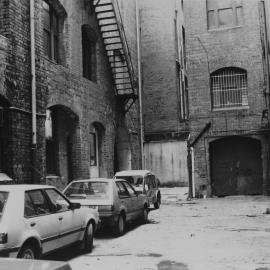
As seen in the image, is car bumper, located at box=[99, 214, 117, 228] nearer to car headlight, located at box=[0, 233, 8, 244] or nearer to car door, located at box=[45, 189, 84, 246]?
car door, located at box=[45, 189, 84, 246]

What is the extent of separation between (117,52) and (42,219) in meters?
15.5

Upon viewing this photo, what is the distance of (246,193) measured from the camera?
845 inches

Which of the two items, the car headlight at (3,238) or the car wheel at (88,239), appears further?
the car wheel at (88,239)

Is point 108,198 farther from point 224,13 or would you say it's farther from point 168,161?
point 168,161

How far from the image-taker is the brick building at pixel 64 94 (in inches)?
511

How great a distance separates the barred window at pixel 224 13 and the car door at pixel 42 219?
16764 millimetres

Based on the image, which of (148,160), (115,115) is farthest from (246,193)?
(148,160)

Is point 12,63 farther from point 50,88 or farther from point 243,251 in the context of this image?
point 243,251

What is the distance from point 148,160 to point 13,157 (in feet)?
56.6

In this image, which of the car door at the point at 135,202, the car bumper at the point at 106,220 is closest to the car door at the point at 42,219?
the car bumper at the point at 106,220

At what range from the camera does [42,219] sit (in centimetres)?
716

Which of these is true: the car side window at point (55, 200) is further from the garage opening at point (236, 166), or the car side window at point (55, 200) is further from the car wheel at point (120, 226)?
the garage opening at point (236, 166)

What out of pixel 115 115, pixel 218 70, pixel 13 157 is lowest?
pixel 13 157

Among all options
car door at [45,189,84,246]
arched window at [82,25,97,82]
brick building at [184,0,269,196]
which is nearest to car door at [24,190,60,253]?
Result: car door at [45,189,84,246]
